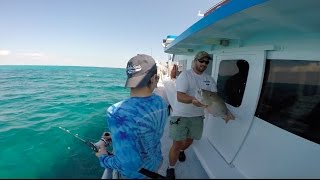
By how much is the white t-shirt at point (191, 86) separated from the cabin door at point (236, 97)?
0.76 m

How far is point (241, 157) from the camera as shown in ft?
12.8

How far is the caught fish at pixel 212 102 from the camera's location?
3326mm

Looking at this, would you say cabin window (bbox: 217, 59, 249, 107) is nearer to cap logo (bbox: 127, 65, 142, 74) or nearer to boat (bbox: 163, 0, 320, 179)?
boat (bbox: 163, 0, 320, 179)

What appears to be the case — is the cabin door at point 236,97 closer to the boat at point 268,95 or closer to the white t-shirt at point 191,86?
the boat at point 268,95

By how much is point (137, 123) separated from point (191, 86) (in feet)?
6.78

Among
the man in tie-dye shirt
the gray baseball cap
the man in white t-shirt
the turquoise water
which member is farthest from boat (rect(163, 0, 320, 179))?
the turquoise water

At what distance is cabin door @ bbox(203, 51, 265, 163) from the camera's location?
3.97 metres

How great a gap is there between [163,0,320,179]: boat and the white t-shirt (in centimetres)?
83

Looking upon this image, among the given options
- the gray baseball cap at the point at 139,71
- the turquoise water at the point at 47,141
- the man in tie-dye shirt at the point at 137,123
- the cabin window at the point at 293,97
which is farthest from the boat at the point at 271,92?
the turquoise water at the point at 47,141

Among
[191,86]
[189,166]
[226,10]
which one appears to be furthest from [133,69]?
[189,166]

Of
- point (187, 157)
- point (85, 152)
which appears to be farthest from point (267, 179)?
point (85, 152)

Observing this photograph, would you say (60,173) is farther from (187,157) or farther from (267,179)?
(267,179)

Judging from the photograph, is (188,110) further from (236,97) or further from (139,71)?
(139,71)

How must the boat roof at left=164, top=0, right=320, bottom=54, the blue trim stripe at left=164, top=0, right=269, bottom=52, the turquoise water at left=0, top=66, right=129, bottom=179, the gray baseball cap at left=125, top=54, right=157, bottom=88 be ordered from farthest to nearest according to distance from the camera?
the turquoise water at left=0, top=66, right=129, bottom=179
the blue trim stripe at left=164, top=0, right=269, bottom=52
the boat roof at left=164, top=0, right=320, bottom=54
the gray baseball cap at left=125, top=54, right=157, bottom=88
